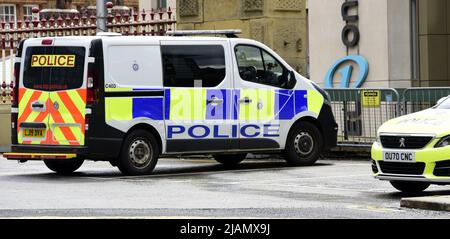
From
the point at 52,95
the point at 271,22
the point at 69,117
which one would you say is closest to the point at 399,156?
the point at 69,117

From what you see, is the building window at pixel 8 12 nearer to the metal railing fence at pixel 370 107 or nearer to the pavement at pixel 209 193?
the metal railing fence at pixel 370 107

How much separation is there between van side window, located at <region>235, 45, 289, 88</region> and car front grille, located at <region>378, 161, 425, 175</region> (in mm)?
4890

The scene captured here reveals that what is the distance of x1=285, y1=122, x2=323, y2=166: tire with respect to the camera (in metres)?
20.0

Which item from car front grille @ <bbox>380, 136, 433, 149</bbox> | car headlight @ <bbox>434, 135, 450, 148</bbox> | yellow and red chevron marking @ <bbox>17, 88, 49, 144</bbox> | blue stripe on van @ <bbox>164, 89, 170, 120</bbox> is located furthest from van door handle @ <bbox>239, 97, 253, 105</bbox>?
car headlight @ <bbox>434, 135, 450, 148</bbox>

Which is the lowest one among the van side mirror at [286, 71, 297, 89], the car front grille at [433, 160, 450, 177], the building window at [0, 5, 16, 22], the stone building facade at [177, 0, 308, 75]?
the car front grille at [433, 160, 450, 177]

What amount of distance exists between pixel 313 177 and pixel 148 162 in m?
2.35

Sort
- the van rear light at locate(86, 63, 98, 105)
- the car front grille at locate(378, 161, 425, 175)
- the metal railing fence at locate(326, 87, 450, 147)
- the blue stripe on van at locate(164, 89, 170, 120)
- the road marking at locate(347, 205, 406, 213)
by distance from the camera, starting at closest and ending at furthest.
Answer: the road marking at locate(347, 205, 406, 213) < the car front grille at locate(378, 161, 425, 175) < the van rear light at locate(86, 63, 98, 105) < the blue stripe on van at locate(164, 89, 170, 120) < the metal railing fence at locate(326, 87, 450, 147)

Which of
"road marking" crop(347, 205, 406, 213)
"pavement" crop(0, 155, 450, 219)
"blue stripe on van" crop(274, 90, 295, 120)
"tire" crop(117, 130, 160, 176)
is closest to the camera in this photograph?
"pavement" crop(0, 155, 450, 219)

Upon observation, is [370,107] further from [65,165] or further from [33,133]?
[33,133]

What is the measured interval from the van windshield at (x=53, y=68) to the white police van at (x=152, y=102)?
14mm

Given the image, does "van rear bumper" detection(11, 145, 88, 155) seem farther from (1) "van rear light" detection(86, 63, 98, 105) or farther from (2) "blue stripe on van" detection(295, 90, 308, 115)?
(2) "blue stripe on van" detection(295, 90, 308, 115)

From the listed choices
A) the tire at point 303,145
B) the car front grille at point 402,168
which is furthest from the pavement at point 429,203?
the tire at point 303,145

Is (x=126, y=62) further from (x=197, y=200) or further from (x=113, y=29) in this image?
(x=113, y=29)
